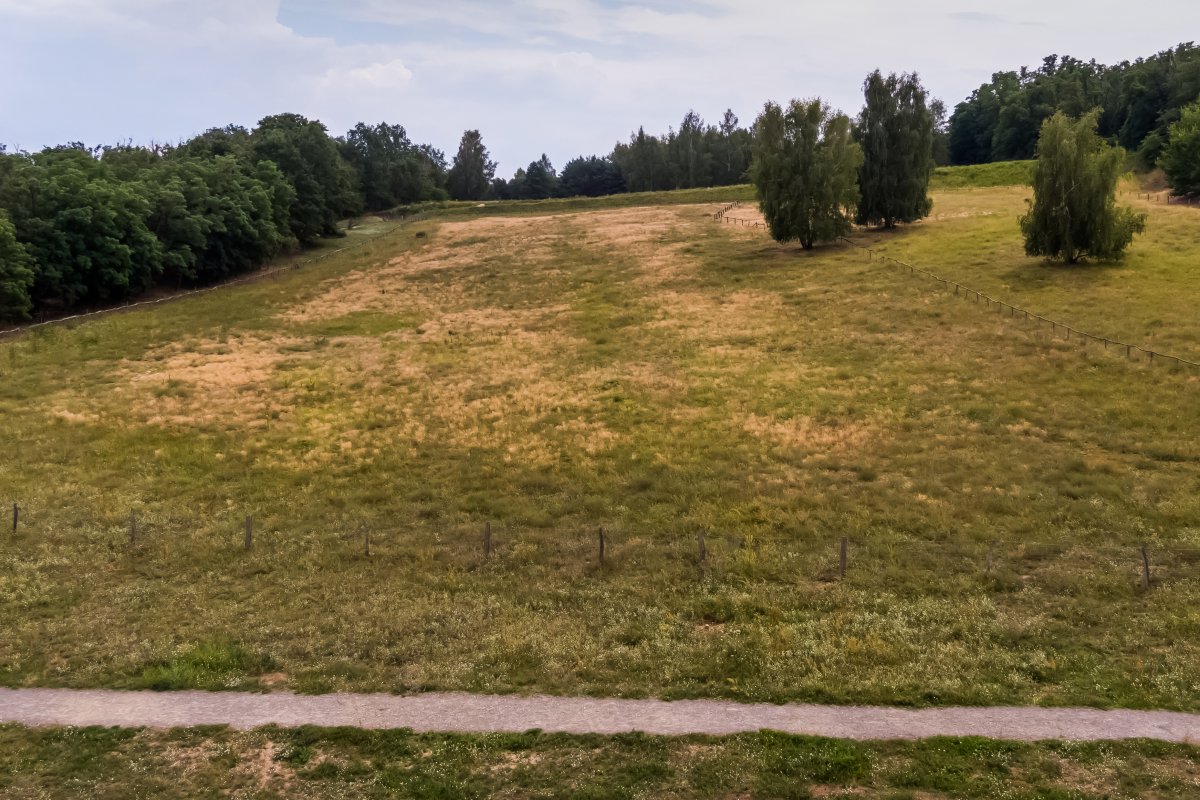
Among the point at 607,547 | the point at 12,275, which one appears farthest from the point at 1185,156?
the point at 12,275

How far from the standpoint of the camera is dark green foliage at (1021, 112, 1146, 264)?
57812 mm

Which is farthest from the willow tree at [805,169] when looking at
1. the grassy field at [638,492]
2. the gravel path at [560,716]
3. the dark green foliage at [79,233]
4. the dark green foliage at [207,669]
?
the dark green foliage at [207,669]

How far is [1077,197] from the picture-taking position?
58406 millimetres

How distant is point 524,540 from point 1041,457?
22.0 m

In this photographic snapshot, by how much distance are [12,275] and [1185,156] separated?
107 m

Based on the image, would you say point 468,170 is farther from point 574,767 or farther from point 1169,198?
point 574,767

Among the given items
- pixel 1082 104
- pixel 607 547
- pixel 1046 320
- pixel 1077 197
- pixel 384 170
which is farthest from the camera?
pixel 384 170

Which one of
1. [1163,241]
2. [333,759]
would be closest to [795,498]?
[333,759]

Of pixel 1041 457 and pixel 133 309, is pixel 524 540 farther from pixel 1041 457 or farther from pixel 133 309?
pixel 133 309

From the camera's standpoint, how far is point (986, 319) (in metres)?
52.3

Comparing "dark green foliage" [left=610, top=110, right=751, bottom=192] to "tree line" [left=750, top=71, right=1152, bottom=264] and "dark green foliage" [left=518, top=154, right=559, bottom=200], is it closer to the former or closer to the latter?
"dark green foliage" [left=518, top=154, right=559, bottom=200]

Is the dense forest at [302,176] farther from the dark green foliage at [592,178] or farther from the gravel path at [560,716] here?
the gravel path at [560,716]

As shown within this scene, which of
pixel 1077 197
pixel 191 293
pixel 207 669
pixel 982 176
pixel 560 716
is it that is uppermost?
pixel 982 176

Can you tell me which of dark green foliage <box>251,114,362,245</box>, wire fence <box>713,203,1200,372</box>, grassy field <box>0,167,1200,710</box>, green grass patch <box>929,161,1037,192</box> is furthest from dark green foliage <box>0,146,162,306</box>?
green grass patch <box>929,161,1037,192</box>
